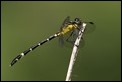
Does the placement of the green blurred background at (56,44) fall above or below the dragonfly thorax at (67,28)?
below

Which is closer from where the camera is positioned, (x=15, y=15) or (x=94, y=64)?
(x=94, y=64)

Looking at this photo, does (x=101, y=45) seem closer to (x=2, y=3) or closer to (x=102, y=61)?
(x=102, y=61)

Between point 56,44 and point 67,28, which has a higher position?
point 67,28

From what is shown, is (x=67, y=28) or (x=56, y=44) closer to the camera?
(x=67, y=28)

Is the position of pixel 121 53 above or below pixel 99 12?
below

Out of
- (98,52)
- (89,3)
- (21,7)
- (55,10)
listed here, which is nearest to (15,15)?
(21,7)

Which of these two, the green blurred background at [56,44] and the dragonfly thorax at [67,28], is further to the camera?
the green blurred background at [56,44]

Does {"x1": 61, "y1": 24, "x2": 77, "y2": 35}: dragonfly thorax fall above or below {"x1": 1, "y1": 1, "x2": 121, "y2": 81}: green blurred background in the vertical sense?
above

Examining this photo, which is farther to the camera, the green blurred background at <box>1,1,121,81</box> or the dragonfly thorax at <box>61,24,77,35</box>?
the green blurred background at <box>1,1,121,81</box>
